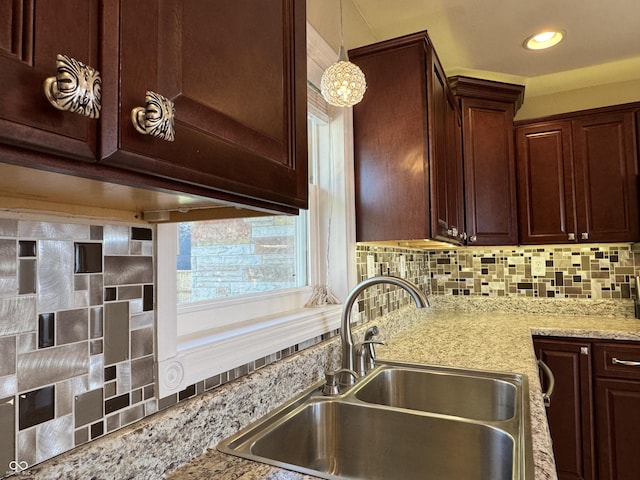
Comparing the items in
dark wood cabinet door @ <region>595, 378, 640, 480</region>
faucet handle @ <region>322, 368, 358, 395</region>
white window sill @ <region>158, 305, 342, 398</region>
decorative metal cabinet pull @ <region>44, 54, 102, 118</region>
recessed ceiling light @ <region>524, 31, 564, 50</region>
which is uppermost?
recessed ceiling light @ <region>524, 31, 564, 50</region>

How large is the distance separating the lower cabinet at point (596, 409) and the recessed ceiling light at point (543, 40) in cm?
171

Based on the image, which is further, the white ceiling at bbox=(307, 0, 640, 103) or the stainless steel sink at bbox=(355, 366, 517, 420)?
the white ceiling at bbox=(307, 0, 640, 103)

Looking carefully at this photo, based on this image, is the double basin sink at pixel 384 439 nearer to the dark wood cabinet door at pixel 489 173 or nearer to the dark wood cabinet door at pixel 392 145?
the dark wood cabinet door at pixel 392 145

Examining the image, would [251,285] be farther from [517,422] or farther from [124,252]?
[517,422]

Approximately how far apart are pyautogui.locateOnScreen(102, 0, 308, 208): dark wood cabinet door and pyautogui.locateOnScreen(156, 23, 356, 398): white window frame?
1.00 feet

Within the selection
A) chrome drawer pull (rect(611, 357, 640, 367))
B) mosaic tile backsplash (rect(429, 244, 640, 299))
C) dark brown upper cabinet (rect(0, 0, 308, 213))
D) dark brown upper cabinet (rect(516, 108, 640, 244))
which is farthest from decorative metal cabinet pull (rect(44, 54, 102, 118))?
mosaic tile backsplash (rect(429, 244, 640, 299))

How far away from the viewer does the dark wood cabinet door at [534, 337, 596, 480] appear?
2164 millimetres

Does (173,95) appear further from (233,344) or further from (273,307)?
(273,307)

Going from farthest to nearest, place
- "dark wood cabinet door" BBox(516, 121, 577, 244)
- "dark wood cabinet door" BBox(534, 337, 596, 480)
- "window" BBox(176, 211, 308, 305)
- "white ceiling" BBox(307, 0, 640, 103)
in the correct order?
"dark wood cabinet door" BBox(516, 121, 577, 244) → "dark wood cabinet door" BBox(534, 337, 596, 480) → "white ceiling" BBox(307, 0, 640, 103) → "window" BBox(176, 211, 308, 305)

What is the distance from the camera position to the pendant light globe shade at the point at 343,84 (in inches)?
51.4

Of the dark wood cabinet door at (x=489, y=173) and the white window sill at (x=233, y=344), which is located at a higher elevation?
the dark wood cabinet door at (x=489, y=173)

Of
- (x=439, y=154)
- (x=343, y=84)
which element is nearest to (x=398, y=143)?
(x=439, y=154)

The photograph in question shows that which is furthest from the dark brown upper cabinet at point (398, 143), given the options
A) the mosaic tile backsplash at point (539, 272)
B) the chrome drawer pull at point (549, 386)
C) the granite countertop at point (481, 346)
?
the mosaic tile backsplash at point (539, 272)

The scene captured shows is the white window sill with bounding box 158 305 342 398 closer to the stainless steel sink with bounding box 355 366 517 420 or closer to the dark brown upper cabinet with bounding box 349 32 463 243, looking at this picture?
the stainless steel sink with bounding box 355 366 517 420
